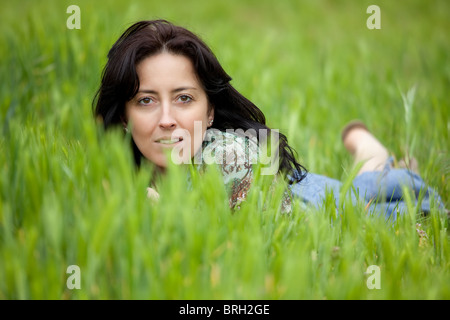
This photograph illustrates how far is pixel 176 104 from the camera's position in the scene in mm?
1430

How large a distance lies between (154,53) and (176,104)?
0.18 metres

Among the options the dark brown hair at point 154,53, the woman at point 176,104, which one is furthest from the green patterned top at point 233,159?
the dark brown hair at point 154,53

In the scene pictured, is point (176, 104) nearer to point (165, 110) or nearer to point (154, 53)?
point (165, 110)

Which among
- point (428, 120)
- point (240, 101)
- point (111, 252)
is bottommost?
point (111, 252)

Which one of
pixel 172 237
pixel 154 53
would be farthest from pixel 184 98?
pixel 172 237

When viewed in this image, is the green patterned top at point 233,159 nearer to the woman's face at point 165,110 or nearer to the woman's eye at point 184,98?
the woman's face at point 165,110

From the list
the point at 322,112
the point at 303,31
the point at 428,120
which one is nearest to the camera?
the point at 428,120

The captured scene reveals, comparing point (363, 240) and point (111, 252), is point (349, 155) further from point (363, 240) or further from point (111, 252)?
point (111, 252)

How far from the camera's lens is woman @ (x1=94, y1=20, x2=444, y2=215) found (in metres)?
1.40

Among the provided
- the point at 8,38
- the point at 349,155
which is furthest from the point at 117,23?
the point at 349,155

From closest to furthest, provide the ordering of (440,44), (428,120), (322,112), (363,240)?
1. (363,240)
2. (428,120)
3. (322,112)
4. (440,44)
